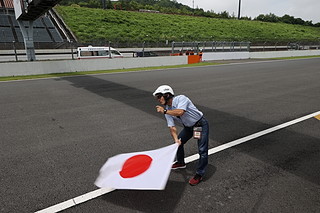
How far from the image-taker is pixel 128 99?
8883mm

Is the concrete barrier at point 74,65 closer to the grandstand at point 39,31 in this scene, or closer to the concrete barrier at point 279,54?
the concrete barrier at point 279,54

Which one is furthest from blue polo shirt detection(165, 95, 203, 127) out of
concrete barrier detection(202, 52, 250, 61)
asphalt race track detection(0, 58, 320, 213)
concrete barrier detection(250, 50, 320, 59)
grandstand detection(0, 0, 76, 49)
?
grandstand detection(0, 0, 76, 49)

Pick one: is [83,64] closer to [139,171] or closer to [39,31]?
[139,171]

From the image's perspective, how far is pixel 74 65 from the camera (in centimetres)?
1664

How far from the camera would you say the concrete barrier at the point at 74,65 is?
578 inches

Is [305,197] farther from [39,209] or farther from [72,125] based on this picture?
[72,125]

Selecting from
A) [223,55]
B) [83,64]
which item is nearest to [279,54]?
[223,55]

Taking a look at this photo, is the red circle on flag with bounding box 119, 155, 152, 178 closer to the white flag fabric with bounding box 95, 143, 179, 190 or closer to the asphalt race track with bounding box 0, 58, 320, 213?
the white flag fabric with bounding box 95, 143, 179, 190

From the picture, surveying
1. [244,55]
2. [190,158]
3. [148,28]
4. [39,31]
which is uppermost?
[148,28]

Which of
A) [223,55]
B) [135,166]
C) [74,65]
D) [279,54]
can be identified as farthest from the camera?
[279,54]

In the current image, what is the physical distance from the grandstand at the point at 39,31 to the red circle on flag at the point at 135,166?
3087 centimetres

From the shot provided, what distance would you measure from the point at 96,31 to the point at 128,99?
38.7 meters

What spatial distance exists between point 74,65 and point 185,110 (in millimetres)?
15108

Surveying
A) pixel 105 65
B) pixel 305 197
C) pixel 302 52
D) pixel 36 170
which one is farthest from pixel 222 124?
pixel 302 52
